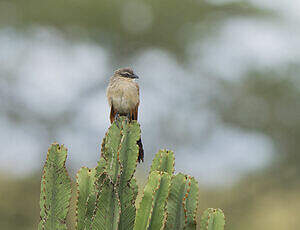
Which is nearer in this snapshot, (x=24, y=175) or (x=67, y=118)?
(x=24, y=175)

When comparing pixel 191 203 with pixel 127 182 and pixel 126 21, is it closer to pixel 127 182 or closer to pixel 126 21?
pixel 127 182

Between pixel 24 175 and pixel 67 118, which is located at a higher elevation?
pixel 67 118

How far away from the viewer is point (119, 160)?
338 centimetres

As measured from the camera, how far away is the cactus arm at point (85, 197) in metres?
3.47

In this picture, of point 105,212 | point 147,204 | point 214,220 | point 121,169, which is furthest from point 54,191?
point 214,220

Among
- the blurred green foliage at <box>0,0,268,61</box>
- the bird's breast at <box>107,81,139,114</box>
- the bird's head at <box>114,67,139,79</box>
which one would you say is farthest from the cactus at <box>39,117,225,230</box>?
the blurred green foliage at <box>0,0,268,61</box>

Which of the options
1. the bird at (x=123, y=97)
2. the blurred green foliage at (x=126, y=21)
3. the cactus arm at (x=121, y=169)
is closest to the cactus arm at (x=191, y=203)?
the cactus arm at (x=121, y=169)

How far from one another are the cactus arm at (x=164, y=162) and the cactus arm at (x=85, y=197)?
0.49m

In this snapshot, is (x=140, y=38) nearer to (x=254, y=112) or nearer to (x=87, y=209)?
(x=254, y=112)

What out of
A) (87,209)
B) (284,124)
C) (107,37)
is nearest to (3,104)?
(107,37)

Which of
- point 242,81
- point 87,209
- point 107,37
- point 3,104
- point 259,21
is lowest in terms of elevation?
point 87,209

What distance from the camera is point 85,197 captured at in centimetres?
355

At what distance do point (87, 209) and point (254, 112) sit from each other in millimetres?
14025

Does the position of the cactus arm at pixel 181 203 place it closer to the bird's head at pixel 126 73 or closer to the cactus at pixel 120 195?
the cactus at pixel 120 195
